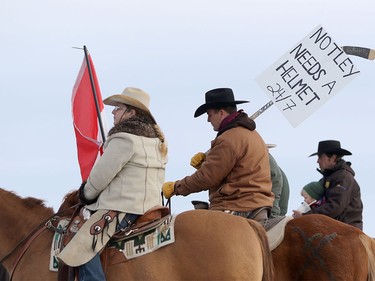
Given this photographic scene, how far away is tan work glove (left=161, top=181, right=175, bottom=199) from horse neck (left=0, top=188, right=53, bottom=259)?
1482 millimetres

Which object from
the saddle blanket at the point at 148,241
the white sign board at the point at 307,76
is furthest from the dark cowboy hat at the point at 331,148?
the saddle blanket at the point at 148,241

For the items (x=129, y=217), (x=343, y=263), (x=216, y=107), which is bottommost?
(x=343, y=263)

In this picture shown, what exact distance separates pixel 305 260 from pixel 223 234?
6.25ft

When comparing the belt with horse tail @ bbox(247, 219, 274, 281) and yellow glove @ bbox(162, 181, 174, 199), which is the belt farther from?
horse tail @ bbox(247, 219, 274, 281)

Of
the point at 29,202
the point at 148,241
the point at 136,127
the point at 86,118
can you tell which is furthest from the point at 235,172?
the point at 86,118

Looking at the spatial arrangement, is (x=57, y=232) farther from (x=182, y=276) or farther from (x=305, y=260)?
(x=305, y=260)

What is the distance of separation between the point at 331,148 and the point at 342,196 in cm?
87

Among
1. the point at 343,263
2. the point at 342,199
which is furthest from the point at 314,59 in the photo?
the point at 343,263

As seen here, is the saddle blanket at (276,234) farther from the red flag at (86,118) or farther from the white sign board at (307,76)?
the red flag at (86,118)

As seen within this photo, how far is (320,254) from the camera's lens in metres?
10.1

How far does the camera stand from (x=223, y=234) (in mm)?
8508

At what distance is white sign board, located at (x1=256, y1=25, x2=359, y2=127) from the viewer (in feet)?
42.7

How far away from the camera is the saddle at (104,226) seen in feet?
28.8

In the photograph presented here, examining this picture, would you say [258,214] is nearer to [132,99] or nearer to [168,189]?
[168,189]
